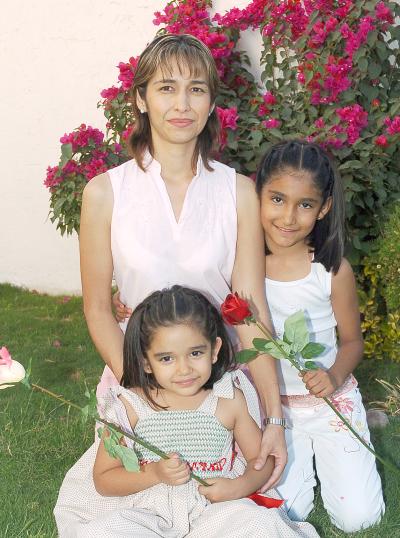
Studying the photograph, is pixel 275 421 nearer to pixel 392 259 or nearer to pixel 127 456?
pixel 127 456

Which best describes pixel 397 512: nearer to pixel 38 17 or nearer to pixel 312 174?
pixel 312 174

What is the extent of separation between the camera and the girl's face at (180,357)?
8.32 ft

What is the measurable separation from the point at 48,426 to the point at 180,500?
142cm

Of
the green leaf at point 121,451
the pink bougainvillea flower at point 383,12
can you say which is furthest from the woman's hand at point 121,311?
the pink bougainvillea flower at point 383,12

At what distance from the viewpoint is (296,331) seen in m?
2.16

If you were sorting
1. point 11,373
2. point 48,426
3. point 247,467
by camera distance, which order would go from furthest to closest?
point 48,426, point 247,467, point 11,373

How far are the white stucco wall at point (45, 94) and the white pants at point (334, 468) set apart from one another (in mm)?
3271

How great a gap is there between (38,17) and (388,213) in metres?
3.00

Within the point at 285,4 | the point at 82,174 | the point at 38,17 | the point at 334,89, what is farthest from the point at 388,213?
the point at 38,17

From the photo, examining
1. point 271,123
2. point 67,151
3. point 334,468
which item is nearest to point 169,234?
point 334,468

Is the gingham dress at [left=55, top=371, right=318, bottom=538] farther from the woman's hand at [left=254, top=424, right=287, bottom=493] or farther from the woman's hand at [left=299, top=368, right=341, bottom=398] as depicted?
the woman's hand at [left=299, top=368, right=341, bottom=398]

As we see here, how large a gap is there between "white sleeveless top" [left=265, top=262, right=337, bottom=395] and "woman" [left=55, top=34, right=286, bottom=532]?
16cm

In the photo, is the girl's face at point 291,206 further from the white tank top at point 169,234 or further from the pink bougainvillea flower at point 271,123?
the pink bougainvillea flower at point 271,123

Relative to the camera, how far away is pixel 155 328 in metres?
2.56
